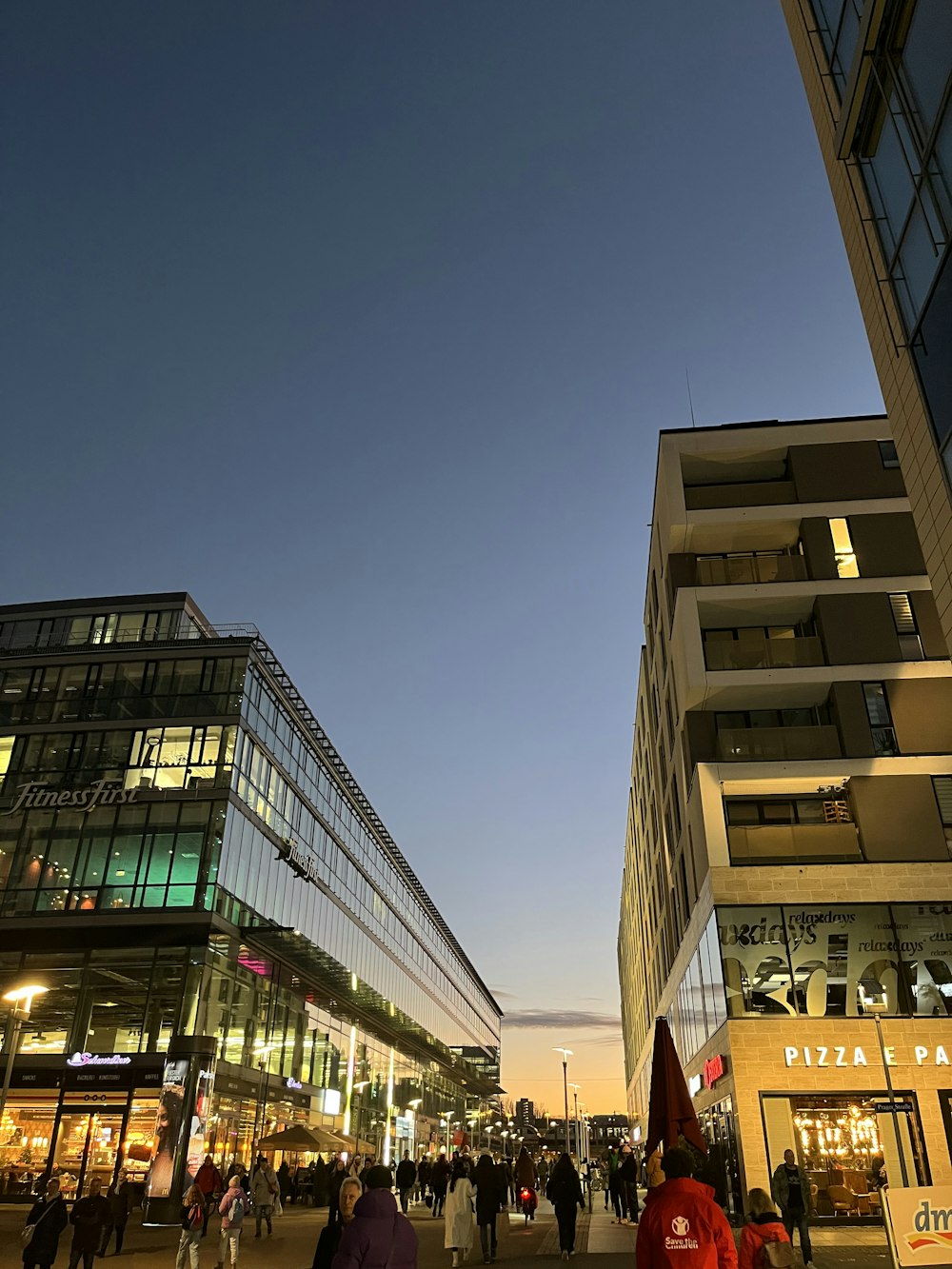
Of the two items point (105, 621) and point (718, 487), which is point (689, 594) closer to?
point (718, 487)

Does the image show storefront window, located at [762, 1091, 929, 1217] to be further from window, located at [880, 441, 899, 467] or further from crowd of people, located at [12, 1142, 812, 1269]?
window, located at [880, 441, 899, 467]

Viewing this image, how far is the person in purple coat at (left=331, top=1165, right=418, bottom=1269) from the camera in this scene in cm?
675

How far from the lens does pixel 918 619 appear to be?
3066 cm

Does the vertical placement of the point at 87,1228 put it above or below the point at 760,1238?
below

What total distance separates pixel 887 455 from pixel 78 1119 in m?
37.5

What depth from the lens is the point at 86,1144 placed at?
113ft

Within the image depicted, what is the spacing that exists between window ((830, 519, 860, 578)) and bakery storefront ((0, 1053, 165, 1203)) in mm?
29562

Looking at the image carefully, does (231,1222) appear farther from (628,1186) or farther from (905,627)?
(905,627)

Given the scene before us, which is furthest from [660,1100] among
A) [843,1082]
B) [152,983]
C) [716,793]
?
[152,983]

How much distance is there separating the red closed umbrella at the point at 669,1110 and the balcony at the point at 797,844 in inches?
561

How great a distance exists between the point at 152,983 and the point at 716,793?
73.1ft

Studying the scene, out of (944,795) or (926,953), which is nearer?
(926,953)

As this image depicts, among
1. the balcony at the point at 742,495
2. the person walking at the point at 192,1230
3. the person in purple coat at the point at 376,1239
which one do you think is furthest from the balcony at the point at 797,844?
the person in purple coat at the point at 376,1239

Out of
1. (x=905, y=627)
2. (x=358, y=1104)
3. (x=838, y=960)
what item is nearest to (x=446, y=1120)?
(x=358, y=1104)
